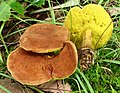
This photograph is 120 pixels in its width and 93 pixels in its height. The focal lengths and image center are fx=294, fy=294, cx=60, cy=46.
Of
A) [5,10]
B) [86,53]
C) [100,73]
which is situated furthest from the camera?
[5,10]

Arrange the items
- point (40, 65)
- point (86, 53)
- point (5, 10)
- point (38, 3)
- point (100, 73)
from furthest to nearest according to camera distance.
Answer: point (38, 3) < point (5, 10) < point (100, 73) < point (86, 53) < point (40, 65)

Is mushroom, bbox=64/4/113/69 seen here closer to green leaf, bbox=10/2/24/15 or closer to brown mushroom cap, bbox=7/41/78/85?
brown mushroom cap, bbox=7/41/78/85

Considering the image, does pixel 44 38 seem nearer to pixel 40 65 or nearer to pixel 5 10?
pixel 40 65

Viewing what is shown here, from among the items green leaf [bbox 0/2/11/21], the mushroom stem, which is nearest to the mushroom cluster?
the mushroom stem

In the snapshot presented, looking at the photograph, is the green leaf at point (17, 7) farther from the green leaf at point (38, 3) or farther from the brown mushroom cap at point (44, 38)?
the brown mushroom cap at point (44, 38)

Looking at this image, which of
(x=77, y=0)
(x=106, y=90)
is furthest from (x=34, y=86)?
(x=77, y=0)

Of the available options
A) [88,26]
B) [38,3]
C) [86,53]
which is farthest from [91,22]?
[38,3]
